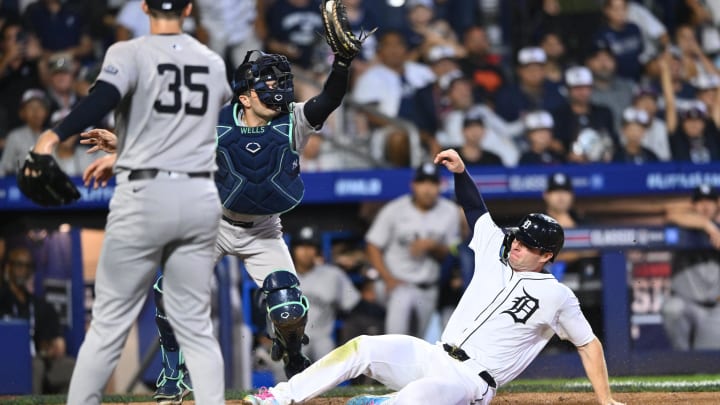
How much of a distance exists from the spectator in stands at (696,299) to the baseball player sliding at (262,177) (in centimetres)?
429

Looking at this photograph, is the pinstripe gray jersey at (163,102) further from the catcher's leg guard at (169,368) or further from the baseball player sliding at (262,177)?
the catcher's leg guard at (169,368)

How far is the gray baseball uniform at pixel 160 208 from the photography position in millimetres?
4711

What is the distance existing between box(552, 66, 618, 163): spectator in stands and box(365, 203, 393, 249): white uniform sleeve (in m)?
1.78

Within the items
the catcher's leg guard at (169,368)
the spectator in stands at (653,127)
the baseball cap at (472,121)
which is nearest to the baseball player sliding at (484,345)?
the catcher's leg guard at (169,368)

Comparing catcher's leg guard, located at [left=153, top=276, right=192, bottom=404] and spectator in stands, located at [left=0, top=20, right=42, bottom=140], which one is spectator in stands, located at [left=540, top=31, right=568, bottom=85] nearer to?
spectator in stands, located at [left=0, top=20, right=42, bottom=140]

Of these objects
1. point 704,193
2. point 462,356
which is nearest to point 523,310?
point 462,356

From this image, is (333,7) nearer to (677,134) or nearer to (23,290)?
(23,290)

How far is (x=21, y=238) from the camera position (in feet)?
32.7

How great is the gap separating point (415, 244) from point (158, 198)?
5442 millimetres

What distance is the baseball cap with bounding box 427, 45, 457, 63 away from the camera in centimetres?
1172

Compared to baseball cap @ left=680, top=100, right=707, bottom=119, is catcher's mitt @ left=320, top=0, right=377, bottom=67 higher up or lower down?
higher up

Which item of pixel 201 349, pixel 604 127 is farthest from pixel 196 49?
pixel 604 127

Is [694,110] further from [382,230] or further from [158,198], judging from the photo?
[158,198]

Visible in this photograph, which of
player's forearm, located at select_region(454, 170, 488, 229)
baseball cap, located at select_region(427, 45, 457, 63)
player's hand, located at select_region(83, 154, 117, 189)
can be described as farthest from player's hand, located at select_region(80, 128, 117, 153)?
baseball cap, located at select_region(427, 45, 457, 63)
